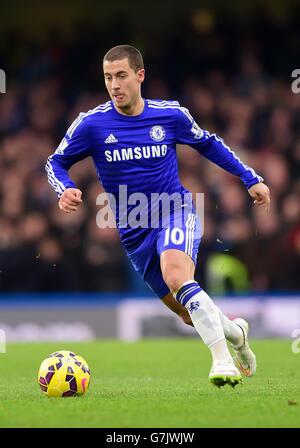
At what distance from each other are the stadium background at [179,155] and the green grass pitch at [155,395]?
2.47 metres

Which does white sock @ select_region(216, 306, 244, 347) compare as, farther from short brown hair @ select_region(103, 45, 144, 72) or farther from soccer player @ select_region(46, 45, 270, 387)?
short brown hair @ select_region(103, 45, 144, 72)

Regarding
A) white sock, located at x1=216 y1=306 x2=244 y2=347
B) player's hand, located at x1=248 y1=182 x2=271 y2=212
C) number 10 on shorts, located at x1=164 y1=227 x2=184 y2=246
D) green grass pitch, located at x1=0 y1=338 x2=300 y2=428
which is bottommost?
green grass pitch, located at x1=0 y1=338 x2=300 y2=428

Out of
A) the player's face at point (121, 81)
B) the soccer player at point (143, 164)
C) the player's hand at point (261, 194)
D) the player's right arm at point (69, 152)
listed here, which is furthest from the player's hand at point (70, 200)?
the player's hand at point (261, 194)

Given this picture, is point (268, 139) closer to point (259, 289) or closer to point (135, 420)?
point (259, 289)

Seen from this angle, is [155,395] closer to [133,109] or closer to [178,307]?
[178,307]

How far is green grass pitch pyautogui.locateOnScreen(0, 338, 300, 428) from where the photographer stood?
15.7 ft

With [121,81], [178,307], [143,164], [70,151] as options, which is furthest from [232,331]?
[121,81]

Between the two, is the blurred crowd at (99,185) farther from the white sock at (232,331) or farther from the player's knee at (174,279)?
the player's knee at (174,279)

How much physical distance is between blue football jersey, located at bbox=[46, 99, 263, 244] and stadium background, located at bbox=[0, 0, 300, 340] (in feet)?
18.5

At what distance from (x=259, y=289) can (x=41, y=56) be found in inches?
280

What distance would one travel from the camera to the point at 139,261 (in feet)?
22.2

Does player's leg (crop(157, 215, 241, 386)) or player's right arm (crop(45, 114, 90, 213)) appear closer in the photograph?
player's leg (crop(157, 215, 241, 386))

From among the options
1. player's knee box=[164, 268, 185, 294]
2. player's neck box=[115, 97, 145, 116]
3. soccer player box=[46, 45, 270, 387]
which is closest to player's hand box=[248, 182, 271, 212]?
soccer player box=[46, 45, 270, 387]

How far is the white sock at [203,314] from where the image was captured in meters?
5.86
